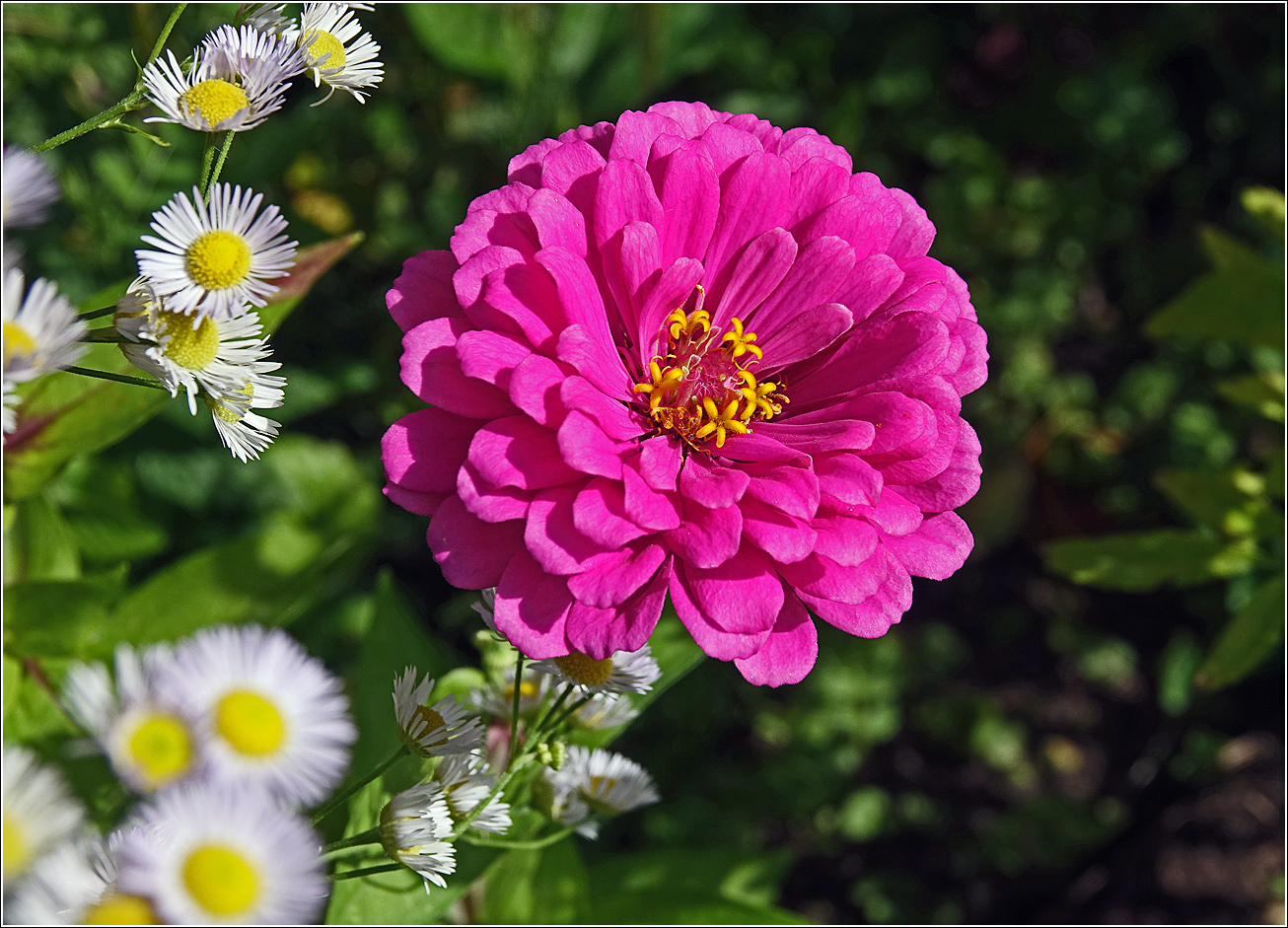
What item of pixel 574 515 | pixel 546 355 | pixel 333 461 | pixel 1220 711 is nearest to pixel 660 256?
pixel 546 355

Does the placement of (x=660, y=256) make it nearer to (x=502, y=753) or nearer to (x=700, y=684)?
(x=502, y=753)

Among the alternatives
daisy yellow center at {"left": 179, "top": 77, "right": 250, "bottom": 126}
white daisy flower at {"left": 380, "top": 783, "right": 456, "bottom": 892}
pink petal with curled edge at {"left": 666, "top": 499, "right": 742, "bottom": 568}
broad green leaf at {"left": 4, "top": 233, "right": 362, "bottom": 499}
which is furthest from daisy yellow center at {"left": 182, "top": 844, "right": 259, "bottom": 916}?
broad green leaf at {"left": 4, "top": 233, "right": 362, "bottom": 499}

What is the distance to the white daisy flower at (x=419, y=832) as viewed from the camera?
755mm

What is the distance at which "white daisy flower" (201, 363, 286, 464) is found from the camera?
2.47 ft

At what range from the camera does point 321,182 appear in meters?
1.97

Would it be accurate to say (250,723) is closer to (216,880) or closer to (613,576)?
(216,880)

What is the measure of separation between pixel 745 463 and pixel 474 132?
4.55 feet

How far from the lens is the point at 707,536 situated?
80cm

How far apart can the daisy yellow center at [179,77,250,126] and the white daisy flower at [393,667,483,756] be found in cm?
47

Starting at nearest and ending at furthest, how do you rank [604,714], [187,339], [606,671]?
[187,339] < [606,671] < [604,714]

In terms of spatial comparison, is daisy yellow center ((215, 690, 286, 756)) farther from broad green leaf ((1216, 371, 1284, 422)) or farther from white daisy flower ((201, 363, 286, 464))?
broad green leaf ((1216, 371, 1284, 422))

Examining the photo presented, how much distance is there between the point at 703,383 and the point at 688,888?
0.72m

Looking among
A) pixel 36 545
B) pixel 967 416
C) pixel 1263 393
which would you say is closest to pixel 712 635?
pixel 36 545

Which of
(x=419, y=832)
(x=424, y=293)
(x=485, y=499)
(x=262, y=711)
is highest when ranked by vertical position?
(x=424, y=293)
